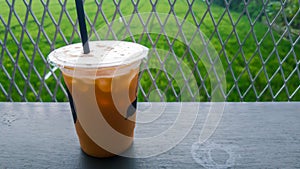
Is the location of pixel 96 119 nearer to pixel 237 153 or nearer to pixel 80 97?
pixel 80 97

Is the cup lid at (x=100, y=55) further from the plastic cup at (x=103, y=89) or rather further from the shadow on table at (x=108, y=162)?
the shadow on table at (x=108, y=162)

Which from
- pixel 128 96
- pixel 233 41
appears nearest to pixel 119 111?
pixel 128 96

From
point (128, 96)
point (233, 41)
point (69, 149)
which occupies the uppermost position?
point (128, 96)

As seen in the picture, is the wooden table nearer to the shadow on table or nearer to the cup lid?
the shadow on table

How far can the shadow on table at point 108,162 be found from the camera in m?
0.48

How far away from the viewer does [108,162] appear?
1.60 ft

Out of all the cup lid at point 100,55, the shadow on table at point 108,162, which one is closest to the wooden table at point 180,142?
the shadow on table at point 108,162

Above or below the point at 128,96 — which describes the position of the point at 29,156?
below

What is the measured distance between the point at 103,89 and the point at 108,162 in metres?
0.12

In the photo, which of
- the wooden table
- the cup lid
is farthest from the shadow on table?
the cup lid

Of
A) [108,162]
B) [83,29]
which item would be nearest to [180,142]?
[108,162]

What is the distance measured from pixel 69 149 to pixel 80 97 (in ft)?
0.38

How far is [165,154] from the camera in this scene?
1.65ft

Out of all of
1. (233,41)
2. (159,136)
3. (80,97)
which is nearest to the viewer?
(80,97)
